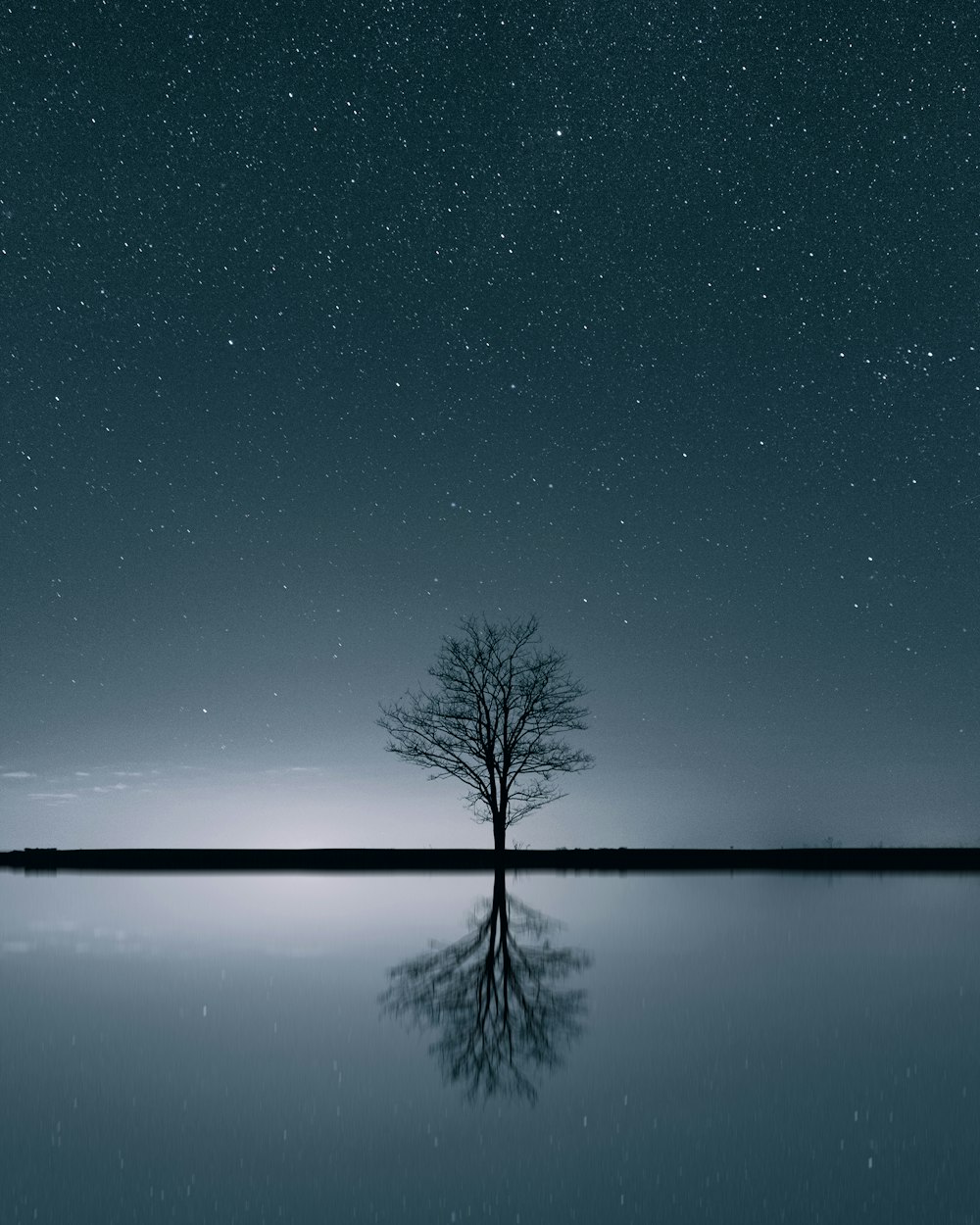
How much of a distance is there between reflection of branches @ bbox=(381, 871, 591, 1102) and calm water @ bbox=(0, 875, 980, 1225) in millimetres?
40

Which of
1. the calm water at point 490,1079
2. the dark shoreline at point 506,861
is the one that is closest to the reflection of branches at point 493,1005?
the calm water at point 490,1079

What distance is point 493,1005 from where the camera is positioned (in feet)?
30.2

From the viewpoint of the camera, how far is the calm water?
4922 millimetres

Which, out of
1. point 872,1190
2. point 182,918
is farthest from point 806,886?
point 872,1190

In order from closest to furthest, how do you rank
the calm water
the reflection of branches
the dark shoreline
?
the calm water → the reflection of branches → the dark shoreline

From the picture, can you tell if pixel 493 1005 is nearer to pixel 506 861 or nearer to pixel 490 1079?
pixel 490 1079

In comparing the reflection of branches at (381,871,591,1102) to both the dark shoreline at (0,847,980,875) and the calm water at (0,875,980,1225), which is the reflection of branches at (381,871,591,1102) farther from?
the dark shoreline at (0,847,980,875)

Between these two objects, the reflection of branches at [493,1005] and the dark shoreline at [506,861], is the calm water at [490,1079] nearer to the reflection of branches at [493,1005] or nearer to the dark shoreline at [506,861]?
the reflection of branches at [493,1005]

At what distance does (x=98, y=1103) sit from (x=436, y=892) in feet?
62.7

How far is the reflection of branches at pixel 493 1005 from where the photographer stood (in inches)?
281

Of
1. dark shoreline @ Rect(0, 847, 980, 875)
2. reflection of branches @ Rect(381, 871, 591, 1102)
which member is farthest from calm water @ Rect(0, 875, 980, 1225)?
dark shoreline @ Rect(0, 847, 980, 875)

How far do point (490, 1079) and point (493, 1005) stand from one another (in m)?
2.42

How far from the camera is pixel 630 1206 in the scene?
4.73m

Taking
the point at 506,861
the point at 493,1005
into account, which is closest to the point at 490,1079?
the point at 493,1005
